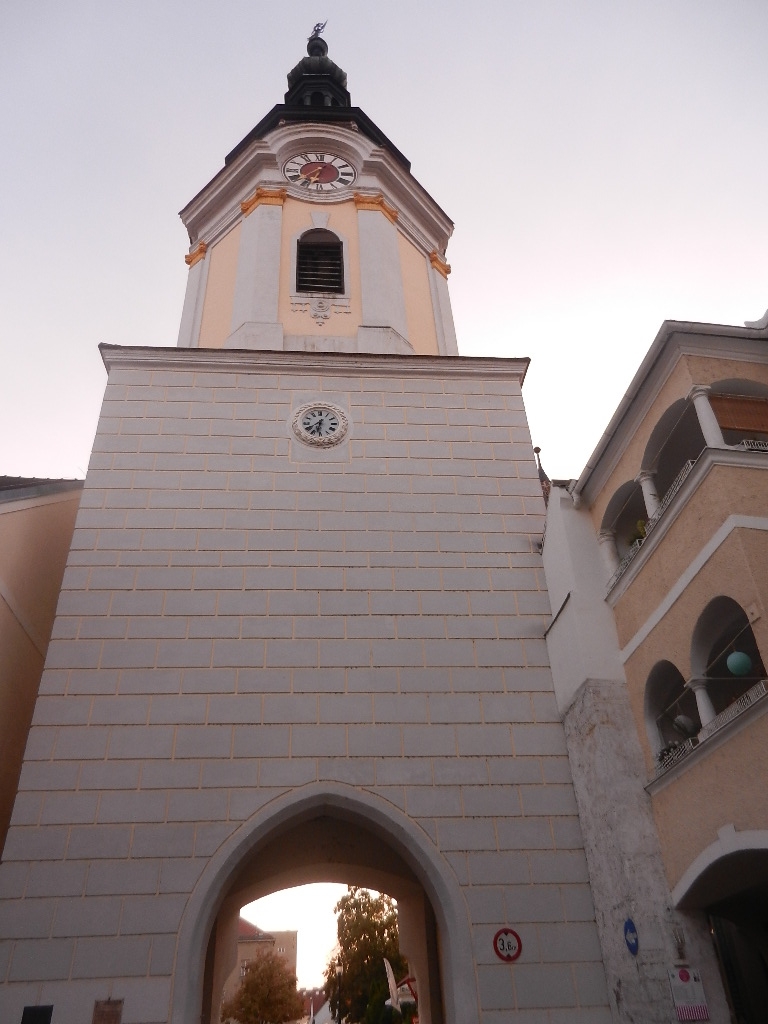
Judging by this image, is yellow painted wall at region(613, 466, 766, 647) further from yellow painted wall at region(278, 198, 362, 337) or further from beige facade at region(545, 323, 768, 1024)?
yellow painted wall at region(278, 198, 362, 337)

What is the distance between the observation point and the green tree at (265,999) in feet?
107

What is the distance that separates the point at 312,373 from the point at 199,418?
5.69ft

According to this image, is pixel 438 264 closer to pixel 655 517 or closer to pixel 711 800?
pixel 655 517

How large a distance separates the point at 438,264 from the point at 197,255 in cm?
427

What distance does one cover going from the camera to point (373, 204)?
51.3 ft

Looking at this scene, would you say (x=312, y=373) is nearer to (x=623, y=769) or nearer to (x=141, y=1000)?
(x=623, y=769)

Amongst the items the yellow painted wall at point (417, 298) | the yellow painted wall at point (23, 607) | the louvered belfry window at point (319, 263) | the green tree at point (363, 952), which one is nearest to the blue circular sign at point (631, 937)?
the yellow painted wall at point (23, 607)

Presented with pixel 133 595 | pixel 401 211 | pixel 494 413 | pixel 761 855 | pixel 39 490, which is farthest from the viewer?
pixel 401 211

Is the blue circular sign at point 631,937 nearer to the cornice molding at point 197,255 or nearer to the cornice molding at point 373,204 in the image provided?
the cornice molding at point 373,204

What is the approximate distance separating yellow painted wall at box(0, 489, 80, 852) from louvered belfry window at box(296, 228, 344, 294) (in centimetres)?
493

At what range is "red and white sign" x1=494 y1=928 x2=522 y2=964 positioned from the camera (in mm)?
8555

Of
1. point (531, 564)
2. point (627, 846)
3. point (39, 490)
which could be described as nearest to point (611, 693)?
point (627, 846)

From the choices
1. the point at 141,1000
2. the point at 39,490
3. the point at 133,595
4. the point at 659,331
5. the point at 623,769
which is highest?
the point at 39,490

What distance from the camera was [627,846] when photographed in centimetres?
831
